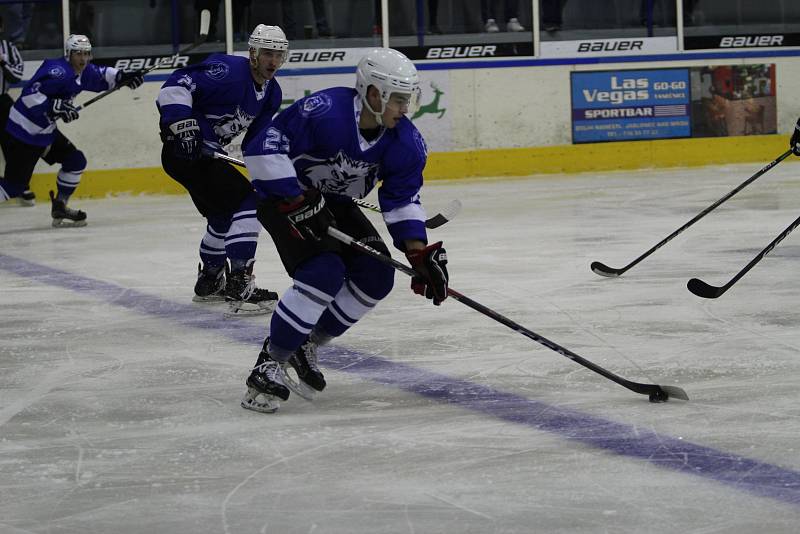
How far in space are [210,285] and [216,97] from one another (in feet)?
2.28

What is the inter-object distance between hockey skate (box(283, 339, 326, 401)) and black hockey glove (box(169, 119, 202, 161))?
5.28ft

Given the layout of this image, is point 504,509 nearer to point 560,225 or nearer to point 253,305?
point 253,305

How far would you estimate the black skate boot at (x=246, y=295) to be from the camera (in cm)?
456

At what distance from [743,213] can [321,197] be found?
4.56 meters

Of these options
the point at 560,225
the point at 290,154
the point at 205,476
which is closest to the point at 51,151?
the point at 560,225

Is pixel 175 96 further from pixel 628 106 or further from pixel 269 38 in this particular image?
pixel 628 106

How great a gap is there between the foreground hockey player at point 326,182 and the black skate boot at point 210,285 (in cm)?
174

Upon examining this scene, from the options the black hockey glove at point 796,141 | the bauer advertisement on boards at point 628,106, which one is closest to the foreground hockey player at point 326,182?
the black hockey glove at point 796,141

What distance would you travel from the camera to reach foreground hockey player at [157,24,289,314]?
4.64m

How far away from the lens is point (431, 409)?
3.06 meters

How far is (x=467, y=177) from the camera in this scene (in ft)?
32.7

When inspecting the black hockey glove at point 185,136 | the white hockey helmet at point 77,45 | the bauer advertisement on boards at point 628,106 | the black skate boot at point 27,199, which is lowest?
the black skate boot at point 27,199

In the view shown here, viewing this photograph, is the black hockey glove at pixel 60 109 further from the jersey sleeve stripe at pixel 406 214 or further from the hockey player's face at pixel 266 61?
the jersey sleeve stripe at pixel 406 214

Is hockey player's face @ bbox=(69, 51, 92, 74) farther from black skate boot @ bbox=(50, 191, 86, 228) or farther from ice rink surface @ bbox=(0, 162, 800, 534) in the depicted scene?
ice rink surface @ bbox=(0, 162, 800, 534)
